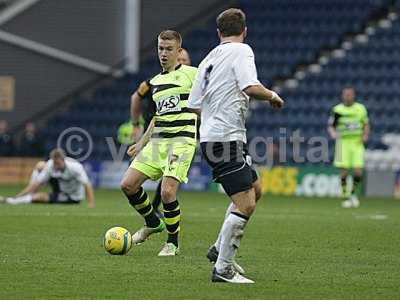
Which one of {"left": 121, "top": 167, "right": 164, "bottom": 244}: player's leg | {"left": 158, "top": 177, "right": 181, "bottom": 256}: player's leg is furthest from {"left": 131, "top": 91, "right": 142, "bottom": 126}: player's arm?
{"left": 158, "top": 177, "right": 181, "bottom": 256}: player's leg

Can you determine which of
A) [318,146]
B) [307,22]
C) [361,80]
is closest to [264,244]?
[318,146]

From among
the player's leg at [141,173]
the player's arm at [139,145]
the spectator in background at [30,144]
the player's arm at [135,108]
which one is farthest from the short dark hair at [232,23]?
the spectator in background at [30,144]

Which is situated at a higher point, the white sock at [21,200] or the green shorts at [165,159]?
the green shorts at [165,159]

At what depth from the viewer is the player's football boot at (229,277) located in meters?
8.58

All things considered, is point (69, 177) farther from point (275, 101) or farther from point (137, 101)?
point (275, 101)

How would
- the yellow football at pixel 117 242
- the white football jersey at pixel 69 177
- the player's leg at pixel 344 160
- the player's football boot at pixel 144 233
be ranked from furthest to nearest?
the player's leg at pixel 344 160 < the white football jersey at pixel 69 177 < the player's football boot at pixel 144 233 < the yellow football at pixel 117 242

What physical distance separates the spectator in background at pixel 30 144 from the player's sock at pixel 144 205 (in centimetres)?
1907

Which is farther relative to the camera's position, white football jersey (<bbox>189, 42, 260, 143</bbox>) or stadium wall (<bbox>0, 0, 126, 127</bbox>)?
stadium wall (<bbox>0, 0, 126, 127</bbox>)

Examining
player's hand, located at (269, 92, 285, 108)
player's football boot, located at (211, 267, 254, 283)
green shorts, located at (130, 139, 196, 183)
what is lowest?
player's football boot, located at (211, 267, 254, 283)

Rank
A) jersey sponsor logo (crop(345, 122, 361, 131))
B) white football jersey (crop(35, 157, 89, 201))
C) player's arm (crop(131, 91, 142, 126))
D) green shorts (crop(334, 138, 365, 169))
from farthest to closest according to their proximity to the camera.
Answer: jersey sponsor logo (crop(345, 122, 361, 131))
green shorts (crop(334, 138, 365, 169))
white football jersey (crop(35, 157, 89, 201))
player's arm (crop(131, 91, 142, 126))

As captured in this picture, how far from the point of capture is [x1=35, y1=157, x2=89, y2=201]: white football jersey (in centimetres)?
1953

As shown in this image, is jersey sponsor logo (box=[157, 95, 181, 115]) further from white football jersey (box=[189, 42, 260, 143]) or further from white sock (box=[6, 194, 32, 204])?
white sock (box=[6, 194, 32, 204])

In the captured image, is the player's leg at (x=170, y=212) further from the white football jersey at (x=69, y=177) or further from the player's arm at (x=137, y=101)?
the white football jersey at (x=69, y=177)

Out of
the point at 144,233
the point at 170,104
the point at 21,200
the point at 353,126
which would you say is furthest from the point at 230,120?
the point at 353,126
